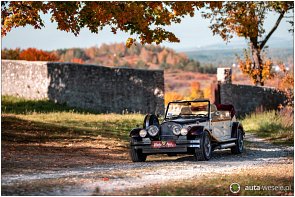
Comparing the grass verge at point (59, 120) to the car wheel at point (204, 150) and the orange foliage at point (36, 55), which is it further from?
the orange foliage at point (36, 55)

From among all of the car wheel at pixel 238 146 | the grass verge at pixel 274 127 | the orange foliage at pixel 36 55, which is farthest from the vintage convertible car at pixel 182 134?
the orange foliage at pixel 36 55

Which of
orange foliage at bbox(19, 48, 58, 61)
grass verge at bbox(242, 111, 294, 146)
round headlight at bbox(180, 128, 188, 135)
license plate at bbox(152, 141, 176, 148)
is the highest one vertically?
orange foliage at bbox(19, 48, 58, 61)

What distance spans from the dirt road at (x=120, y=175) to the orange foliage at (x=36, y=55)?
40.2 metres

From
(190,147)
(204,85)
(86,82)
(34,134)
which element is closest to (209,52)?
(204,85)

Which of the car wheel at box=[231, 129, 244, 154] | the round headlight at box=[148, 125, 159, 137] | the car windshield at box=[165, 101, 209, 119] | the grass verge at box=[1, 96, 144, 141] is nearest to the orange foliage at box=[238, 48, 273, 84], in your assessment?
the grass verge at box=[1, 96, 144, 141]

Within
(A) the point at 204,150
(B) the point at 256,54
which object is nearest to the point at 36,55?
(B) the point at 256,54

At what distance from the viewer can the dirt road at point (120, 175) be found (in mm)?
11641

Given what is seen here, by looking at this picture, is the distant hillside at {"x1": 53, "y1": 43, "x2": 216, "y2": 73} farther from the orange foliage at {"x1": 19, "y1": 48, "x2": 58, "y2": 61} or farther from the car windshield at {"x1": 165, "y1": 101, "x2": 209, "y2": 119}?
the car windshield at {"x1": 165, "y1": 101, "x2": 209, "y2": 119}

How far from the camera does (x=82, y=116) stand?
2958 centimetres

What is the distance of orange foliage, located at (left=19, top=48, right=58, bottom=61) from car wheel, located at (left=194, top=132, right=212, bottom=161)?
136ft

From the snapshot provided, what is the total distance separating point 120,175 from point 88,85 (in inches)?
815

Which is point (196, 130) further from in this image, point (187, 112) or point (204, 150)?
point (187, 112)

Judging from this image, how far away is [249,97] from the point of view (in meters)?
38.3

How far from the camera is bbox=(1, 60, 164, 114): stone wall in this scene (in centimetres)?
3347
